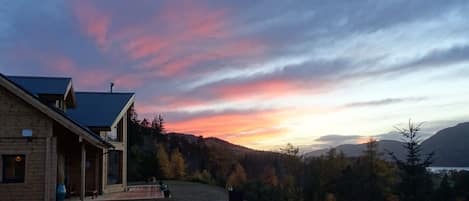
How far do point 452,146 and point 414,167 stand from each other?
327 feet

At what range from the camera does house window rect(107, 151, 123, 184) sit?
2408cm

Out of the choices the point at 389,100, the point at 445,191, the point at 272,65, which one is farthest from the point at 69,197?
the point at 445,191

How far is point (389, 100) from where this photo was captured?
3341cm

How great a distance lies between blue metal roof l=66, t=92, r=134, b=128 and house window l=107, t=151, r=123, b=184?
2125 mm

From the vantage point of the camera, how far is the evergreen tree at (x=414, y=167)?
35.0 meters

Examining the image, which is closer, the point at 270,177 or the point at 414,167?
the point at 414,167

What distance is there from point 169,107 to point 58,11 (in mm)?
17280

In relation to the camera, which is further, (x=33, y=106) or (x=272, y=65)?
(x=272, y=65)

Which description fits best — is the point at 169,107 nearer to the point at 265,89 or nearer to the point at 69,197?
the point at 265,89

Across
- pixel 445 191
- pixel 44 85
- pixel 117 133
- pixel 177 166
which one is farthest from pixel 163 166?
pixel 445 191

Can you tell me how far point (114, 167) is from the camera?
24.6 meters

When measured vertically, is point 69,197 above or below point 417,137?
below

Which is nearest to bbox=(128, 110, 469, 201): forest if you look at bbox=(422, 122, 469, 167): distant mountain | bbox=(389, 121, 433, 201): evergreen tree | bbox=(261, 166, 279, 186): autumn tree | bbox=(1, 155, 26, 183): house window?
bbox=(389, 121, 433, 201): evergreen tree

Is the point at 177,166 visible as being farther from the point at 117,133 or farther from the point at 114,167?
the point at 114,167
